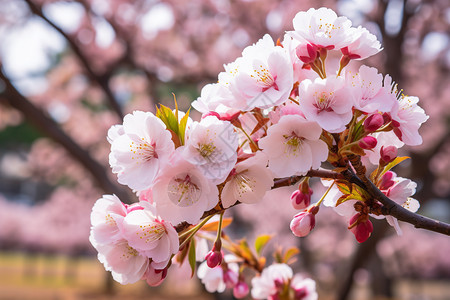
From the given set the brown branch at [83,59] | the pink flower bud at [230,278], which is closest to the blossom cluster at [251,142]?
the pink flower bud at [230,278]

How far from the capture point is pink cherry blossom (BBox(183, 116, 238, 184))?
1.70 feet

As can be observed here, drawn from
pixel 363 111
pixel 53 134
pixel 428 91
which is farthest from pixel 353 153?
pixel 428 91

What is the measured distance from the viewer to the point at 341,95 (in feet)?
1.78

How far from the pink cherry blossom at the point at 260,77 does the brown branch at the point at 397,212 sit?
0.15m

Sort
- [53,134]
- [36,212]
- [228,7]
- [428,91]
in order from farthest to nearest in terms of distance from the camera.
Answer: [36,212]
[428,91]
[228,7]
[53,134]

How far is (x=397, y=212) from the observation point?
1.88 ft

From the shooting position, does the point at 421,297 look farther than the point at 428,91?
Yes

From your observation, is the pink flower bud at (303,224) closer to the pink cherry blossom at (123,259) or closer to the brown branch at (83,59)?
the pink cherry blossom at (123,259)

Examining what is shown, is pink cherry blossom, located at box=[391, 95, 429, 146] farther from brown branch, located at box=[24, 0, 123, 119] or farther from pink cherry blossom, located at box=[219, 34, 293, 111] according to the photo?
brown branch, located at box=[24, 0, 123, 119]

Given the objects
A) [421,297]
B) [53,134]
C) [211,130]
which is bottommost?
[421,297]

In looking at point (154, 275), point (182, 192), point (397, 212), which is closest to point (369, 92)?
point (397, 212)

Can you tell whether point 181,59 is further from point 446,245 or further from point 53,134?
point 446,245

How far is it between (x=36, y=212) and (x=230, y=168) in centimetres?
1691

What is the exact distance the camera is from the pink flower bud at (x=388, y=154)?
0.59m
